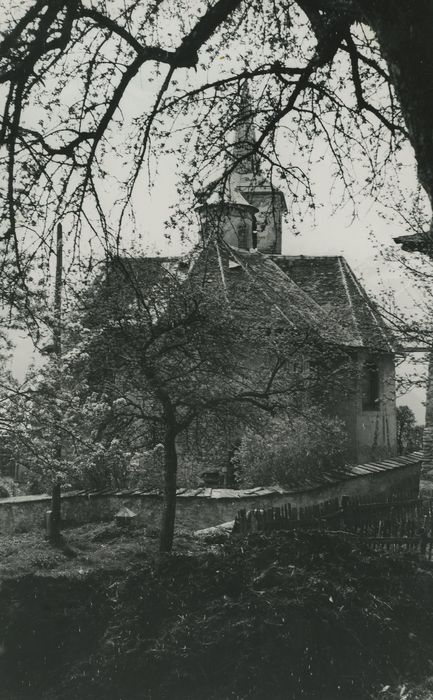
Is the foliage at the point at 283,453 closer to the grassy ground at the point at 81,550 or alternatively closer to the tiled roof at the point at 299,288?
the tiled roof at the point at 299,288

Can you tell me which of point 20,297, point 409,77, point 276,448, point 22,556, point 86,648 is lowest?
point 22,556

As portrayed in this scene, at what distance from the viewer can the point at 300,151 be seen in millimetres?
5973

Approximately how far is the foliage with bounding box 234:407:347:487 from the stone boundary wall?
0.85 m

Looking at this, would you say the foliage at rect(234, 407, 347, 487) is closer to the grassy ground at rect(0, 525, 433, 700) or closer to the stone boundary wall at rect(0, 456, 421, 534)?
the stone boundary wall at rect(0, 456, 421, 534)

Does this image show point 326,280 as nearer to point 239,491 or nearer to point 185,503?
point 239,491

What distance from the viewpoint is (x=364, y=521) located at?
38.4ft

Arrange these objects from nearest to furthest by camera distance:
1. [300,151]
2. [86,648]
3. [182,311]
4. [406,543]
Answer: [300,151]
[86,648]
[182,311]
[406,543]

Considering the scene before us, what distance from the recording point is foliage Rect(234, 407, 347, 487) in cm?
1623

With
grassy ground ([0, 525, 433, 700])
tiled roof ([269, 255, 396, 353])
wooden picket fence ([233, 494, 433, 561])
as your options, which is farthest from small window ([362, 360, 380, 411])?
grassy ground ([0, 525, 433, 700])

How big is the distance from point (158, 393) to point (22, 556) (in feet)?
18.4

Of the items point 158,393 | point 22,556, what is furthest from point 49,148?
point 22,556

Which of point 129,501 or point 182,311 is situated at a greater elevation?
point 182,311

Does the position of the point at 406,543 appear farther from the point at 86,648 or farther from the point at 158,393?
the point at 86,648

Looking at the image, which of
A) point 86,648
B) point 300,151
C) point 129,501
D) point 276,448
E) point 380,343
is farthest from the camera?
point 276,448
